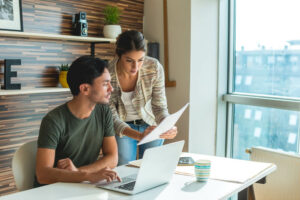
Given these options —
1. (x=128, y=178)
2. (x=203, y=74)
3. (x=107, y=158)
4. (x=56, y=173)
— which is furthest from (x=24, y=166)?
(x=203, y=74)

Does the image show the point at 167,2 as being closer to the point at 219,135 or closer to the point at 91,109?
the point at 219,135

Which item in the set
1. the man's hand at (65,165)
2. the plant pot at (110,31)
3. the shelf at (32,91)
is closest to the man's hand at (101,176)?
the man's hand at (65,165)

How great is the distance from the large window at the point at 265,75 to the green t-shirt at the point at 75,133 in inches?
67.0

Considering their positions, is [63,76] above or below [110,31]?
below

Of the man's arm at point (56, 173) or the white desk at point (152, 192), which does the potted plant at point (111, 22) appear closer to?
the man's arm at point (56, 173)

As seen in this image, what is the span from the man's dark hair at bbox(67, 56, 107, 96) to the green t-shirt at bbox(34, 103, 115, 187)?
0.13 m

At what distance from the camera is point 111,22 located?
3234 mm

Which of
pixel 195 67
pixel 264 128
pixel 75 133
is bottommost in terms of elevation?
pixel 264 128

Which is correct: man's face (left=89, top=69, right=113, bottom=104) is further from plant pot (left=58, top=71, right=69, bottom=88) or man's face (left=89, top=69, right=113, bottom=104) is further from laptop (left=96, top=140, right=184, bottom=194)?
plant pot (left=58, top=71, right=69, bottom=88)

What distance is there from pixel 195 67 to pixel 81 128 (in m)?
1.65

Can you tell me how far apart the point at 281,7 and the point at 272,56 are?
410mm

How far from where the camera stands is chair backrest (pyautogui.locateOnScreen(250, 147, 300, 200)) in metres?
2.42

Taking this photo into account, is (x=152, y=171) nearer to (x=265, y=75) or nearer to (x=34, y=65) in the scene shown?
(x=34, y=65)

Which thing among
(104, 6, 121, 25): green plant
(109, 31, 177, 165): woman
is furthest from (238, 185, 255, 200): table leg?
(104, 6, 121, 25): green plant
